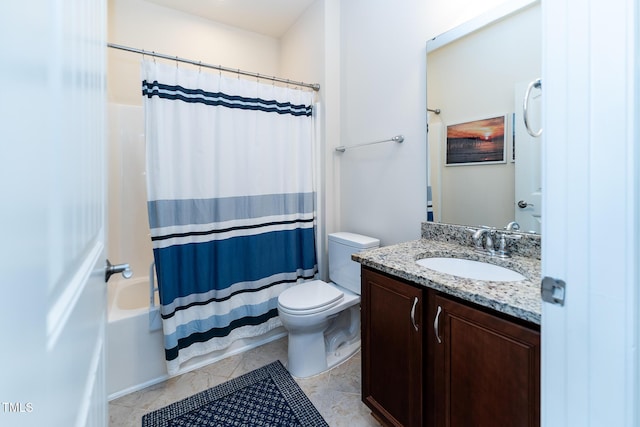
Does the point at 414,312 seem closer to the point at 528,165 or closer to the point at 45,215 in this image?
the point at 528,165

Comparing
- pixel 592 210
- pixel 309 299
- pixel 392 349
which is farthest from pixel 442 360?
pixel 309 299

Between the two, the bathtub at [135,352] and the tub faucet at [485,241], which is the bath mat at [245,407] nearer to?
the bathtub at [135,352]

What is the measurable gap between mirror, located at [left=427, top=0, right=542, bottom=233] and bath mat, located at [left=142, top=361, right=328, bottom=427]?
133cm

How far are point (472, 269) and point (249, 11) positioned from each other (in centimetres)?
268

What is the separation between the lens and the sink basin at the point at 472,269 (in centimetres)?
118

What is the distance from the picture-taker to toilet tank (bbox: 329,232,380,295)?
1.92m

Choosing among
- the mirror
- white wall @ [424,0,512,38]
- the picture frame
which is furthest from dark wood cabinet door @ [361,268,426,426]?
white wall @ [424,0,512,38]

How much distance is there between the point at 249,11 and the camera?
7.95 ft

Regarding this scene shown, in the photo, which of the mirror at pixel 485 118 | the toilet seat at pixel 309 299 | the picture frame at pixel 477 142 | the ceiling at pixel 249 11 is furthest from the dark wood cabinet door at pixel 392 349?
the ceiling at pixel 249 11

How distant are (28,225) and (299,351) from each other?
69.6 inches

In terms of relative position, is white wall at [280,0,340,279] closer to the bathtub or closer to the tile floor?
the tile floor

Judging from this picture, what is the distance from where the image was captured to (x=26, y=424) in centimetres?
24

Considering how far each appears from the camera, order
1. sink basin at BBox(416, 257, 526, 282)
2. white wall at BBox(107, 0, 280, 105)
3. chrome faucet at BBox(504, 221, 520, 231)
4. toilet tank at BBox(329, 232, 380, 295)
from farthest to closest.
→ white wall at BBox(107, 0, 280, 105), toilet tank at BBox(329, 232, 380, 295), chrome faucet at BBox(504, 221, 520, 231), sink basin at BBox(416, 257, 526, 282)

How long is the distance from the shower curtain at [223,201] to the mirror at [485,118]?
3.42ft
